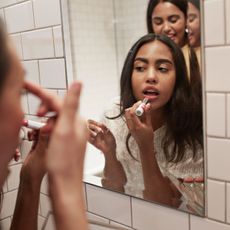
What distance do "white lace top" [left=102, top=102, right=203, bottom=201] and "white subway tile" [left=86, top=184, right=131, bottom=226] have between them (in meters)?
0.05

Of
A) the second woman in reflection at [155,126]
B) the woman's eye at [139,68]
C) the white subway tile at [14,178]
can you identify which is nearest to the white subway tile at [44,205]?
the white subway tile at [14,178]

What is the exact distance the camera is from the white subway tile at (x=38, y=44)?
1054 mm

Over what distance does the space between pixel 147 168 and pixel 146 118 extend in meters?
0.13

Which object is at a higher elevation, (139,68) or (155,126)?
(139,68)

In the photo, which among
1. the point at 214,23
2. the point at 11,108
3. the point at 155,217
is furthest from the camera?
the point at 155,217

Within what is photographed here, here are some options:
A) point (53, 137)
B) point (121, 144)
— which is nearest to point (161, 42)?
point (121, 144)

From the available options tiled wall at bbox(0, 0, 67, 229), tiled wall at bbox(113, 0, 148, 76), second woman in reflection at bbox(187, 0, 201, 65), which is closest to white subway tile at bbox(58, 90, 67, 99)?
tiled wall at bbox(0, 0, 67, 229)

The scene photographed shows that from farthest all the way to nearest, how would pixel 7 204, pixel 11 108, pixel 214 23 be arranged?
pixel 7 204 < pixel 214 23 < pixel 11 108

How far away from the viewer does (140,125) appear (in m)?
0.81

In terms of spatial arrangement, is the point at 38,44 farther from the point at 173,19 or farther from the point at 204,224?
the point at 204,224

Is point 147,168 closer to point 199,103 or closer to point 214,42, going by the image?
point 199,103

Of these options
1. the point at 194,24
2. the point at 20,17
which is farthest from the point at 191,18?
the point at 20,17

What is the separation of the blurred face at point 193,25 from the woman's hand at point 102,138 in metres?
0.35

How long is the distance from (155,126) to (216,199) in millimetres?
213
